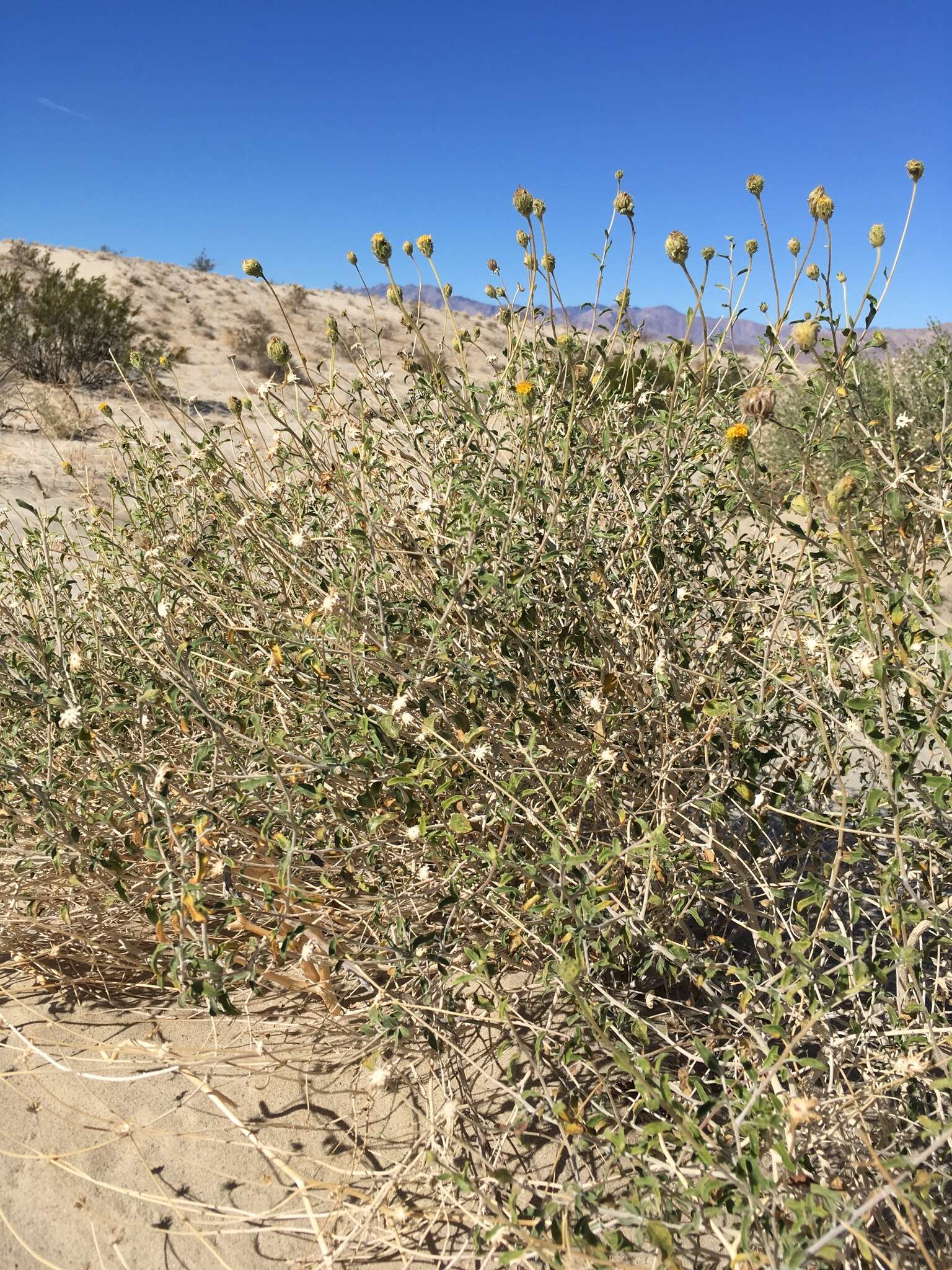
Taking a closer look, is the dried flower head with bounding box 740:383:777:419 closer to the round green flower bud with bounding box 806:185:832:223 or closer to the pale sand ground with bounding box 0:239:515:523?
the round green flower bud with bounding box 806:185:832:223

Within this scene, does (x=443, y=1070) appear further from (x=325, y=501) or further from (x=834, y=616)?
(x=325, y=501)

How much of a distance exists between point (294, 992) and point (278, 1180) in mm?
437

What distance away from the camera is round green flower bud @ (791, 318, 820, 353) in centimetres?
154

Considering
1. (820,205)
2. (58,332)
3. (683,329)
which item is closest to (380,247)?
(820,205)

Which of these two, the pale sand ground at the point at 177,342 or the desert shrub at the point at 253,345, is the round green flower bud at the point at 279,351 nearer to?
the pale sand ground at the point at 177,342

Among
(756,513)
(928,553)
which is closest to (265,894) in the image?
(756,513)

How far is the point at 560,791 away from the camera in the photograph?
76.7 inches

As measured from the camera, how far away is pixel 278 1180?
1.73m

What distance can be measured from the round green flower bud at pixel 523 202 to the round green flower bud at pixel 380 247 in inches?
12.8

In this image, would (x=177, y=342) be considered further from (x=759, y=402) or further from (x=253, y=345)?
(x=759, y=402)

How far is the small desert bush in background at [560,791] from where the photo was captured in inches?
57.2

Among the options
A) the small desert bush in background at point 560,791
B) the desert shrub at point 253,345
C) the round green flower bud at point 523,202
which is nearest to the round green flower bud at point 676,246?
the small desert bush in background at point 560,791

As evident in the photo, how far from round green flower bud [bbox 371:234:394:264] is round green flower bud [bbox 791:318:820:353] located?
1.03m

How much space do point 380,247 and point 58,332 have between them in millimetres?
13568
